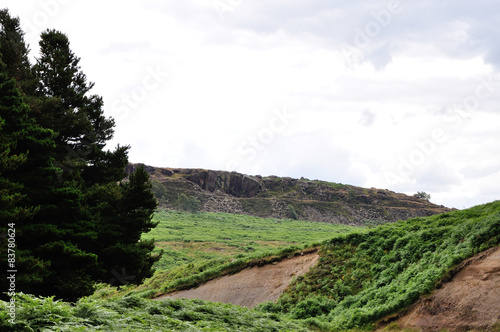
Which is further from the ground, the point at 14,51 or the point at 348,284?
the point at 14,51

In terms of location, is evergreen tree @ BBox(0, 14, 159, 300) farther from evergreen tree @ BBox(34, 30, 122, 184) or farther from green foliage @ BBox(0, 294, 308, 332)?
green foliage @ BBox(0, 294, 308, 332)

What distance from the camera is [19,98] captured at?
1884 cm

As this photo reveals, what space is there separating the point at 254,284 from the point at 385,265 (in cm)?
858

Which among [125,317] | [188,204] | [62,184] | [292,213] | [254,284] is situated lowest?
[254,284]

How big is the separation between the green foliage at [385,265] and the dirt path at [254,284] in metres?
1.20

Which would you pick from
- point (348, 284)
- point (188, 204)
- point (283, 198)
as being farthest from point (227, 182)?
point (348, 284)

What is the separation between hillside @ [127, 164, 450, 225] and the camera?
147m

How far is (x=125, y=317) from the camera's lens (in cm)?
988

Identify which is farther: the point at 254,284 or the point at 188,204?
the point at 188,204

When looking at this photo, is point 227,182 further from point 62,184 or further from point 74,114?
point 62,184

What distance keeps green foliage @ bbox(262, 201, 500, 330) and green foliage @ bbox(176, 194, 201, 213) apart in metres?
111

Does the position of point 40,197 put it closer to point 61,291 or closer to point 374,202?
point 61,291

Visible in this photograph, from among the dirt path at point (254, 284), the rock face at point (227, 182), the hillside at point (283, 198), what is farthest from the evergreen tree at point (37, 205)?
the rock face at point (227, 182)

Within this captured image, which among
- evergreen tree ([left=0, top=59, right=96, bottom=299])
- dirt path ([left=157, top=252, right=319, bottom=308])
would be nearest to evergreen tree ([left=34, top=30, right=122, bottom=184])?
evergreen tree ([left=0, top=59, right=96, bottom=299])
